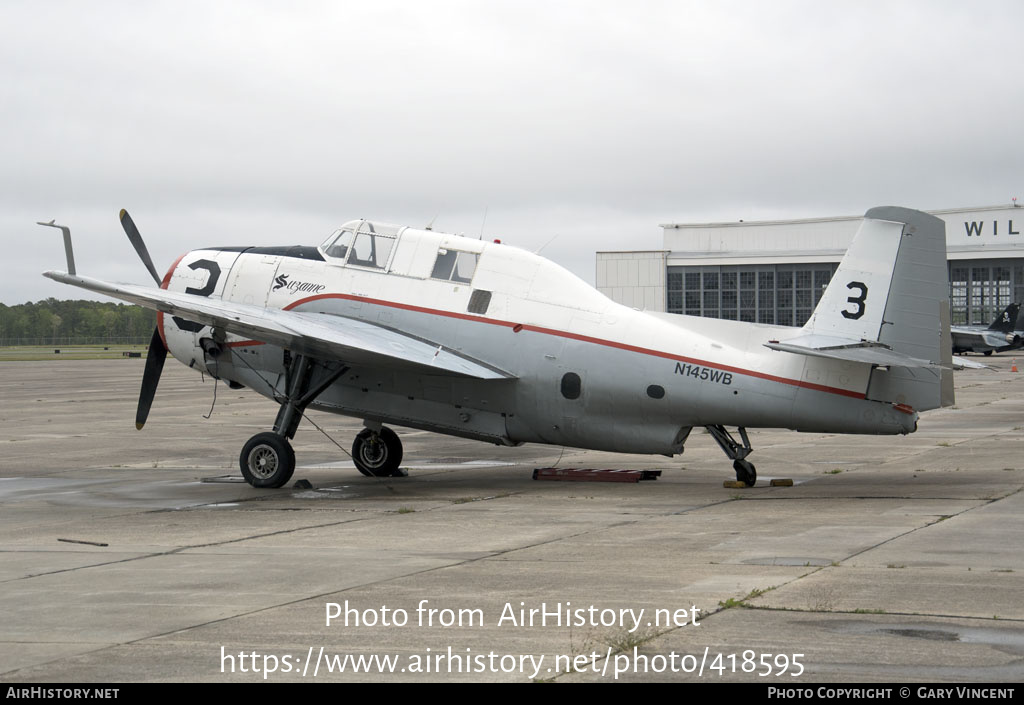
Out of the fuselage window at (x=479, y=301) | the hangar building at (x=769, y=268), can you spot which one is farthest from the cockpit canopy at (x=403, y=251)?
the hangar building at (x=769, y=268)

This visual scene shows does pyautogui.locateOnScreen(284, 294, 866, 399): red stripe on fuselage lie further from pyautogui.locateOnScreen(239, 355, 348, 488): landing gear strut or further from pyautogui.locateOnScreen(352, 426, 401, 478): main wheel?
pyautogui.locateOnScreen(352, 426, 401, 478): main wheel

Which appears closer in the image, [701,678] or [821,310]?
[701,678]

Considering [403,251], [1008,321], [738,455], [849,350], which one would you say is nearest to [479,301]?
[403,251]

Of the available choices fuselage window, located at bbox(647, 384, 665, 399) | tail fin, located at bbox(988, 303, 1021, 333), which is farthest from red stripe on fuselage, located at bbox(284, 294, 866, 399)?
tail fin, located at bbox(988, 303, 1021, 333)

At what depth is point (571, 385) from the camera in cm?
1555

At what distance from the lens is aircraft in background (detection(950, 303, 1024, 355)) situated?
70000 mm

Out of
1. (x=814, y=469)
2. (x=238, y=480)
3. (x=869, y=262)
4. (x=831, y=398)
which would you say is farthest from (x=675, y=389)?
(x=238, y=480)

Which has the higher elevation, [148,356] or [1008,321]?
[1008,321]

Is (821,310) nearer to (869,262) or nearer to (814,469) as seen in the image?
(869,262)

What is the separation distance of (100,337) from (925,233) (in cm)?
17501

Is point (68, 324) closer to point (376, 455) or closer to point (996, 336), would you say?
point (996, 336)

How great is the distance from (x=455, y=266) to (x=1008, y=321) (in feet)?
205

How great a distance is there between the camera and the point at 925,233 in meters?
14.6

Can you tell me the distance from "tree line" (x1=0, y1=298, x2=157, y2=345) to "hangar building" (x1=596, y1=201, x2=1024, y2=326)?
364ft
